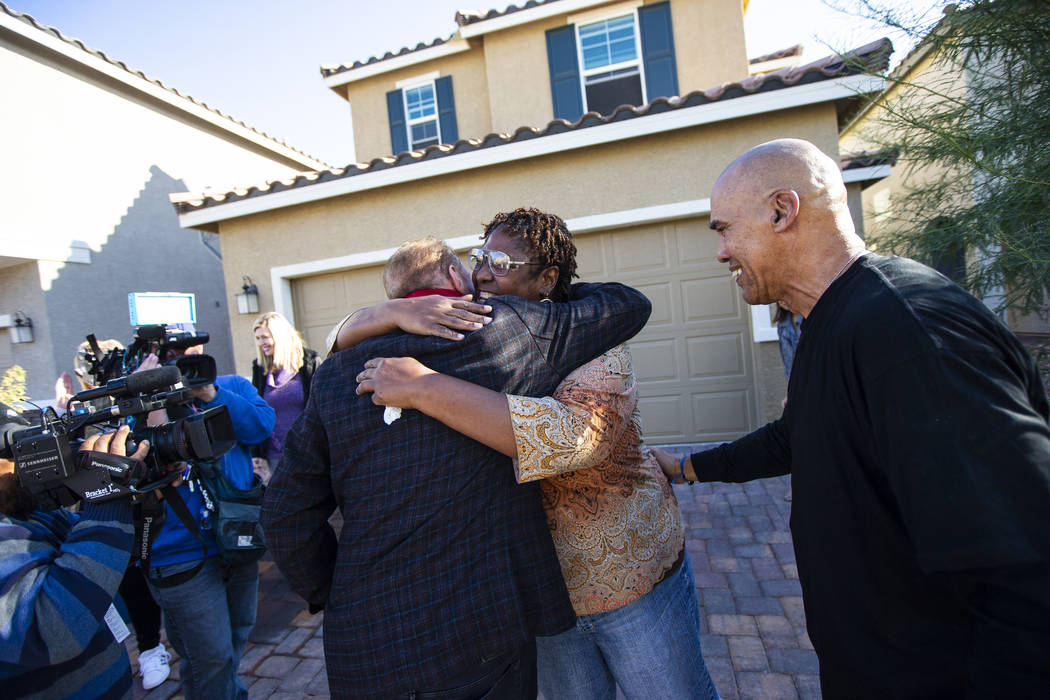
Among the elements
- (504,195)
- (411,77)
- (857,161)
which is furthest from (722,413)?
(411,77)

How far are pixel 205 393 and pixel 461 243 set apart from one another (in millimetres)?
4099

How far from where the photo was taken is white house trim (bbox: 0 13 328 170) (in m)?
7.20

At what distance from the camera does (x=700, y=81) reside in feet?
26.1

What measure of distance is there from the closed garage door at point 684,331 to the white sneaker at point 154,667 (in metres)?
4.64

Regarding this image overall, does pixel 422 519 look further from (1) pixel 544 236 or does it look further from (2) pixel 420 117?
(2) pixel 420 117

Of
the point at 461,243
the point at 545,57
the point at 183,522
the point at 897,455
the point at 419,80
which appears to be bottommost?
the point at 183,522

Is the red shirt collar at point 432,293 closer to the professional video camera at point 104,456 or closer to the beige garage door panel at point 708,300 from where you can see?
the professional video camera at point 104,456

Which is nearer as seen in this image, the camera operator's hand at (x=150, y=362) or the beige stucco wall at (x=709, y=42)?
the camera operator's hand at (x=150, y=362)

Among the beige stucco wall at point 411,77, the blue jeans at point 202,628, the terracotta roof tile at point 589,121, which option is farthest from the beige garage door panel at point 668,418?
the beige stucco wall at point 411,77

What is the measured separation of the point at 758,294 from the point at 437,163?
5362 millimetres

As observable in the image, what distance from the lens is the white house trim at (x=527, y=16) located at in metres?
7.88

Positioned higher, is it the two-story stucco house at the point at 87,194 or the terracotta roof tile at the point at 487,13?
the terracotta roof tile at the point at 487,13

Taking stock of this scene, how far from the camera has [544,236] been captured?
1540 mm

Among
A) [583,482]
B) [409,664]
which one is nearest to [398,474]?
[409,664]
